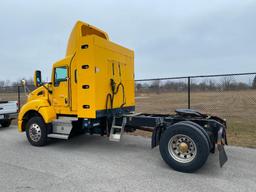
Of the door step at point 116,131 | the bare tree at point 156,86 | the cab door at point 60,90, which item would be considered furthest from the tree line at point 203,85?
the cab door at point 60,90

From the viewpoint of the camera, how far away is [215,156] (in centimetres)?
496

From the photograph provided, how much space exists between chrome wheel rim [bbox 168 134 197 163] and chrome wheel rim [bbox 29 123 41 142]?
3923 millimetres

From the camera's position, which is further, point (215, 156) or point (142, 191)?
point (215, 156)

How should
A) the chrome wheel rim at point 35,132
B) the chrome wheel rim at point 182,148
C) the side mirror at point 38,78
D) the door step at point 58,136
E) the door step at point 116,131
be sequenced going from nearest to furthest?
the chrome wheel rim at point 182,148 → the door step at point 116,131 → the door step at point 58,136 → the chrome wheel rim at point 35,132 → the side mirror at point 38,78

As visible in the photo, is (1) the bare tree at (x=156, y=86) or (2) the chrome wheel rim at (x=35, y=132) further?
(1) the bare tree at (x=156, y=86)

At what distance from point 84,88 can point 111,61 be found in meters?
1.19

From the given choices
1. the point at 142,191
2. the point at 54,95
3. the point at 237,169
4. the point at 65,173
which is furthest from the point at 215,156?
the point at 54,95

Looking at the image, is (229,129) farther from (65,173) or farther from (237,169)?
(65,173)

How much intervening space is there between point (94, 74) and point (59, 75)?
4.81ft

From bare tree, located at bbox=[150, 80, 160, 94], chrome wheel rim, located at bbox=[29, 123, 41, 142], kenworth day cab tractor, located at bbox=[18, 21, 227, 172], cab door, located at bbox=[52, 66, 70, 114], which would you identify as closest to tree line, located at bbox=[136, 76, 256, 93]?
bare tree, located at bbox=[150, 80, 160, 94]

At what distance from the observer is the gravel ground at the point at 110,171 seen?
345 cm

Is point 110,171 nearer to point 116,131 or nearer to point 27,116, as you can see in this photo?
point 116,131

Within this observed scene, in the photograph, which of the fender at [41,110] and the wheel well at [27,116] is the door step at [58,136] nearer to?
the fender at [41,110]

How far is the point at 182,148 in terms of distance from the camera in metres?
4.15
